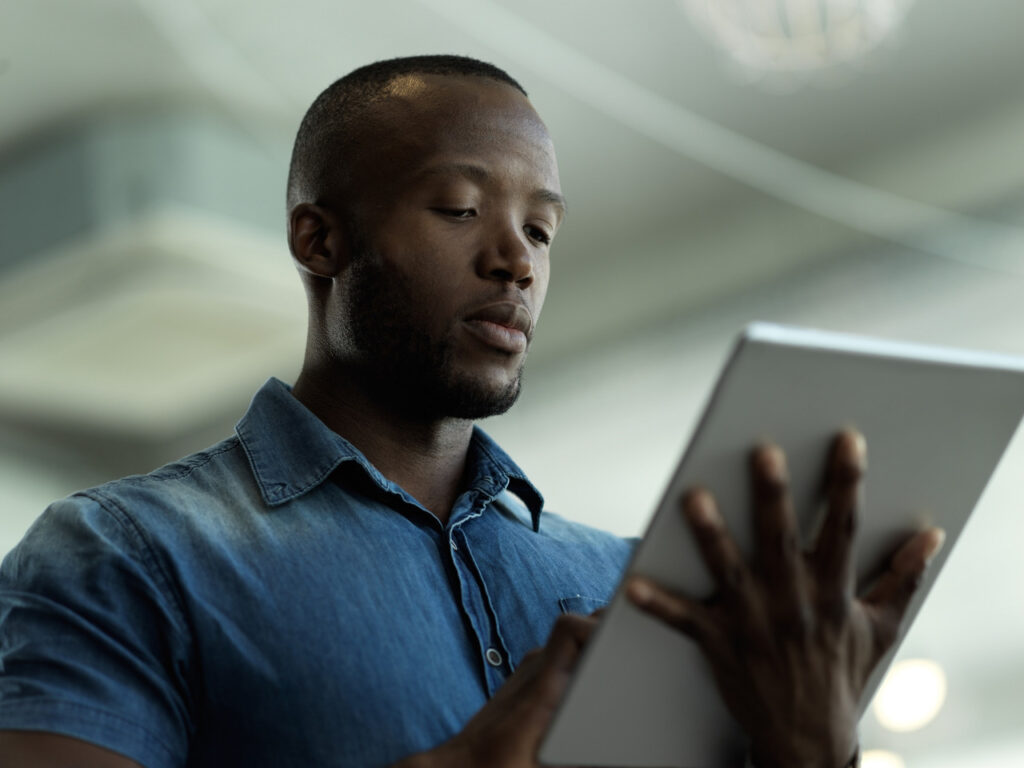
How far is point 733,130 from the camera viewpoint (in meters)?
4.57

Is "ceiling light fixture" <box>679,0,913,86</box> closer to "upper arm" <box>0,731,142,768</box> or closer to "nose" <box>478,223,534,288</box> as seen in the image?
"nose" <box>478,223,534,288</box>

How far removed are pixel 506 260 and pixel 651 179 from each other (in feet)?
12.8

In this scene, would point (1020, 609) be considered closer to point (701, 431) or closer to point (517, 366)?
point (517, 366)

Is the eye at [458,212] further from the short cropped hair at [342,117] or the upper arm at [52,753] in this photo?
the upper arm at [52,753]

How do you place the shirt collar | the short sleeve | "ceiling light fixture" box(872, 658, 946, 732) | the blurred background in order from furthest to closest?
"ceiling light fixture" box(872, 658, 946, 732) → the blurred background → the shirt collar → the short sleeve

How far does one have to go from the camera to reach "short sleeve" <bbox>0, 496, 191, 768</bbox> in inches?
34.0

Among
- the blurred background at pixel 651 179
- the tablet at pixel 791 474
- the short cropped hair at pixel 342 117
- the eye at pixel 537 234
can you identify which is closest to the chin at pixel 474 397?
the eye at pixel 537 234

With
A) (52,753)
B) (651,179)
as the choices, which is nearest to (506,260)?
(52,753)

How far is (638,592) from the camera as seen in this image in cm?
78

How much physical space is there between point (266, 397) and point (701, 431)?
52 cm

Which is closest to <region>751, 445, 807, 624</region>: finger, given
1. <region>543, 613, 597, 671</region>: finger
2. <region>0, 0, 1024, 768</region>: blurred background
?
<region>543, 613, 597, 671</region>: finger

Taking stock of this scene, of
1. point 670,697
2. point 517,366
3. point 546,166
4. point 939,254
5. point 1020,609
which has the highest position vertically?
point 939,254

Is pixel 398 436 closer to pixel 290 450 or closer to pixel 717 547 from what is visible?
pixel 290 450

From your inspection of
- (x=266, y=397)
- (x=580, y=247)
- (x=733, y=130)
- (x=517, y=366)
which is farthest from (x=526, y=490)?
(x=580, y=247)
